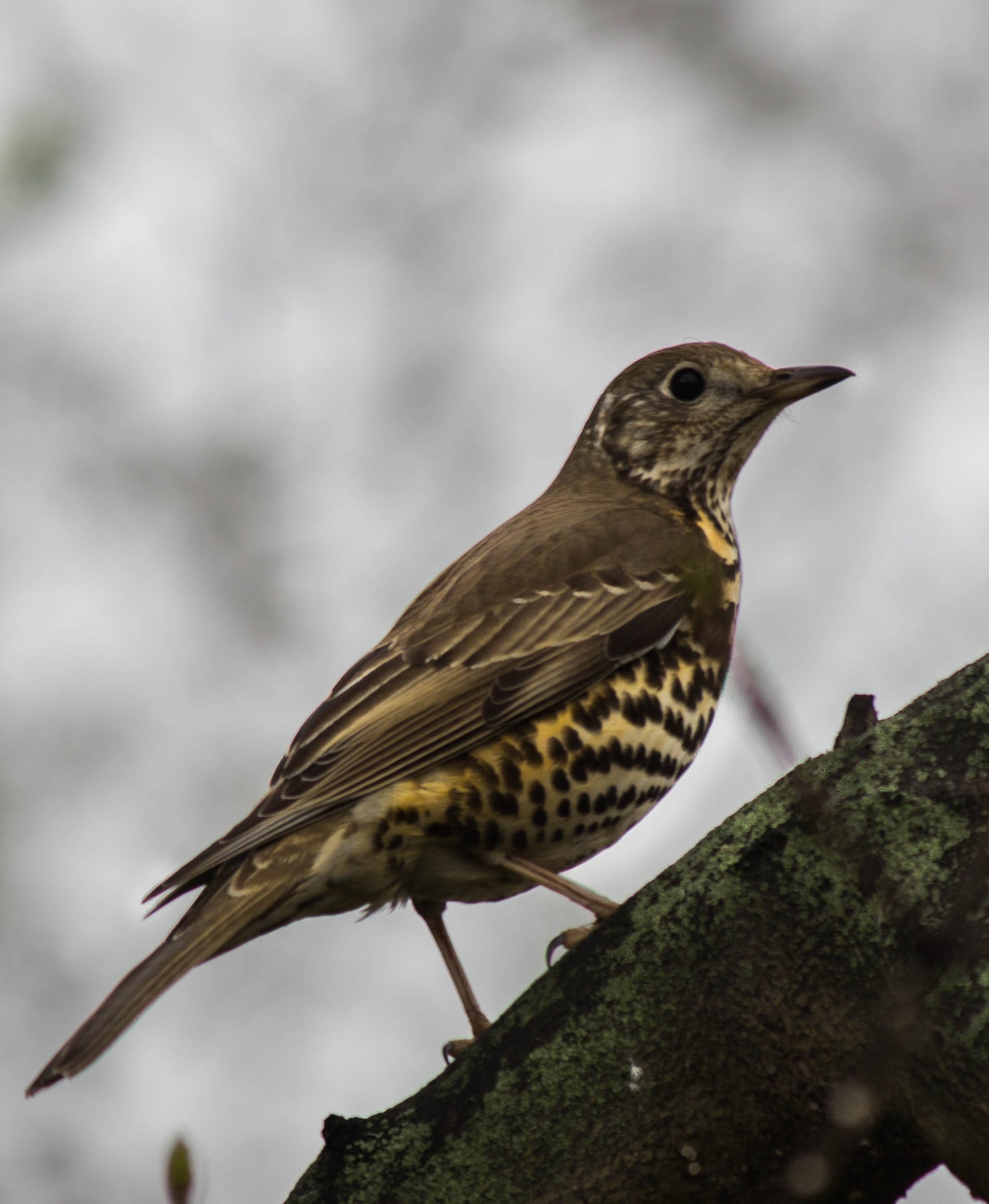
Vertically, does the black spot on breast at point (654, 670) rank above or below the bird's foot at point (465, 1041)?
above

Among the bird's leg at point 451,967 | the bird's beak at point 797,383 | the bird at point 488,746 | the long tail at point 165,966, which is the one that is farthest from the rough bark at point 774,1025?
the bird's beak at point 797,383

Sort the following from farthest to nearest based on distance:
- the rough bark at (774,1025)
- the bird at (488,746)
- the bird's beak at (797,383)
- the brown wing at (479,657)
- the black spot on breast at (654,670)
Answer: the bird's beak at (797,383) < the black spot on breast at (654,670) < the brown wing at (479,657) < the bird at (488,746) < the rough bark at (774,1025)

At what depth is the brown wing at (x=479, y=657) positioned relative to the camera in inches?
151

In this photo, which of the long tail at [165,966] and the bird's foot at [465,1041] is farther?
the bird's foot at [465,1041]

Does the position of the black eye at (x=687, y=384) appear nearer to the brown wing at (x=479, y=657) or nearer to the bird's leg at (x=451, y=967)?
the brown wing at (x=479, y=657)

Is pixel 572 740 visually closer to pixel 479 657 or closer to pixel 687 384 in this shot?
pixel 479 657

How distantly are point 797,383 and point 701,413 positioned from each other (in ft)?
1.30

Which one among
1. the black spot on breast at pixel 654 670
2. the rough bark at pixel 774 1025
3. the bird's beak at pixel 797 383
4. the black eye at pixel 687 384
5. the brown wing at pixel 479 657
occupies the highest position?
the black eye at pixel 687 384

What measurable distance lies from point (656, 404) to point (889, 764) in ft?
10.7

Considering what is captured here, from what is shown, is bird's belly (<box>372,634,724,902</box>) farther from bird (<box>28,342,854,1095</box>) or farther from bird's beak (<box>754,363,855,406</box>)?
bird's beak (<box>754,363,855,406</box>)

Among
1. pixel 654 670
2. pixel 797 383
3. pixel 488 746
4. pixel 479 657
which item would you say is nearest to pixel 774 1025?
pixel 488 746

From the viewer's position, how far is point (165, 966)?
329cm

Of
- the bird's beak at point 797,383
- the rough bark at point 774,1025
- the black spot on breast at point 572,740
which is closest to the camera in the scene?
the rough bark at point 774,1025

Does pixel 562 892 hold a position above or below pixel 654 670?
below
